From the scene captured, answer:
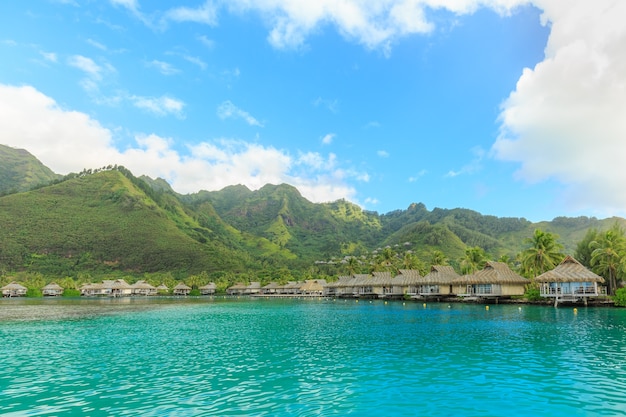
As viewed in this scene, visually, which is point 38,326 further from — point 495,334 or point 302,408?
point 495,334

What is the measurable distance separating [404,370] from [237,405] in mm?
8404

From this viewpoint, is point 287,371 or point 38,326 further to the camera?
point 38,326

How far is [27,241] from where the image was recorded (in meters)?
156

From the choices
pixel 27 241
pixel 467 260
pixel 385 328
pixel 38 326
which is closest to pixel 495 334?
pixel 385 328

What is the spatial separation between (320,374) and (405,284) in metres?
75.0

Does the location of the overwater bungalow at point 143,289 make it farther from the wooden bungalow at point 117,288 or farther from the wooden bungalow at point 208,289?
the wooden bungalow at point 208,289

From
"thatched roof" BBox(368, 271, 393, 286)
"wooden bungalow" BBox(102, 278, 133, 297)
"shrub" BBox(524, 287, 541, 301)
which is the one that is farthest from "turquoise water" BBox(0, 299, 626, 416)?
"wooden bungalow" BBox(102, 278, 133, 297)

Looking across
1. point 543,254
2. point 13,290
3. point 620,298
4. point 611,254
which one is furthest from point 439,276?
point 13,290

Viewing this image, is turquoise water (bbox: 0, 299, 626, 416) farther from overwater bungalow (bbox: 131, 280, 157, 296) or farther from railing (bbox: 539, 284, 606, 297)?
overwater bungalow (bbox: 131, 280, 157, 296)

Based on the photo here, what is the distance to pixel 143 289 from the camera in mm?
142000

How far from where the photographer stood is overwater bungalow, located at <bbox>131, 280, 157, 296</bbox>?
5502 inches

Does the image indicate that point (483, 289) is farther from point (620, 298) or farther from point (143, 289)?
point (143, 289)

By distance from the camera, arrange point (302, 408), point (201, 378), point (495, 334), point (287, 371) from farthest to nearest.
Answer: point (495, 334) → point (287, 371) → point (201, 378) → point (302, 408)

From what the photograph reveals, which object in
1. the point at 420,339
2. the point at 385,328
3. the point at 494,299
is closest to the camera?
the point at 420,339
